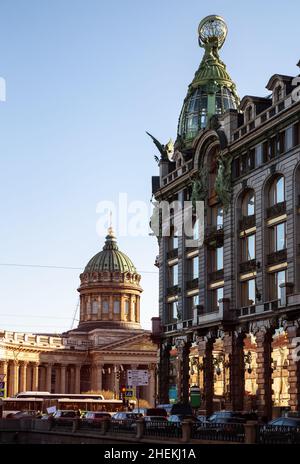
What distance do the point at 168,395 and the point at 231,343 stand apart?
54.3 feet

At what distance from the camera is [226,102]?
10225 cm

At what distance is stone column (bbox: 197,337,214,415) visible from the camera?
86.1m

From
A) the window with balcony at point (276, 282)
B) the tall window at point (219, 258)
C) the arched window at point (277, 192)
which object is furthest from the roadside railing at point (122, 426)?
the tall window at point (219, 258)

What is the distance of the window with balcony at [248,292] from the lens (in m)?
81.1

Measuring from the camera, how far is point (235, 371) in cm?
8156

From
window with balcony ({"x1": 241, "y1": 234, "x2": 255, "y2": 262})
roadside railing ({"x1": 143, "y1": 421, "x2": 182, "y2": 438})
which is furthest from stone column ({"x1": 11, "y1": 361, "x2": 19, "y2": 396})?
roadside railing ({"x1": 143, "y1": 421, "x2": 182, "y2": 438})

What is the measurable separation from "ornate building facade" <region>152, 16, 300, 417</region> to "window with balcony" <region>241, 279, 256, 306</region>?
0.26ft

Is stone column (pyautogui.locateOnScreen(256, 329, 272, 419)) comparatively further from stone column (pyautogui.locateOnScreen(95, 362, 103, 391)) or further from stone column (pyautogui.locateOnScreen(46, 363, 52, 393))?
stone column (pyautogui.locateOnScreen(95, 362, 103, 391))

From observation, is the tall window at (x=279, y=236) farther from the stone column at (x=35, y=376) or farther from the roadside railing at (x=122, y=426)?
the stone column at (x=35, y=376)

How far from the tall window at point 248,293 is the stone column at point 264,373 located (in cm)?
392
